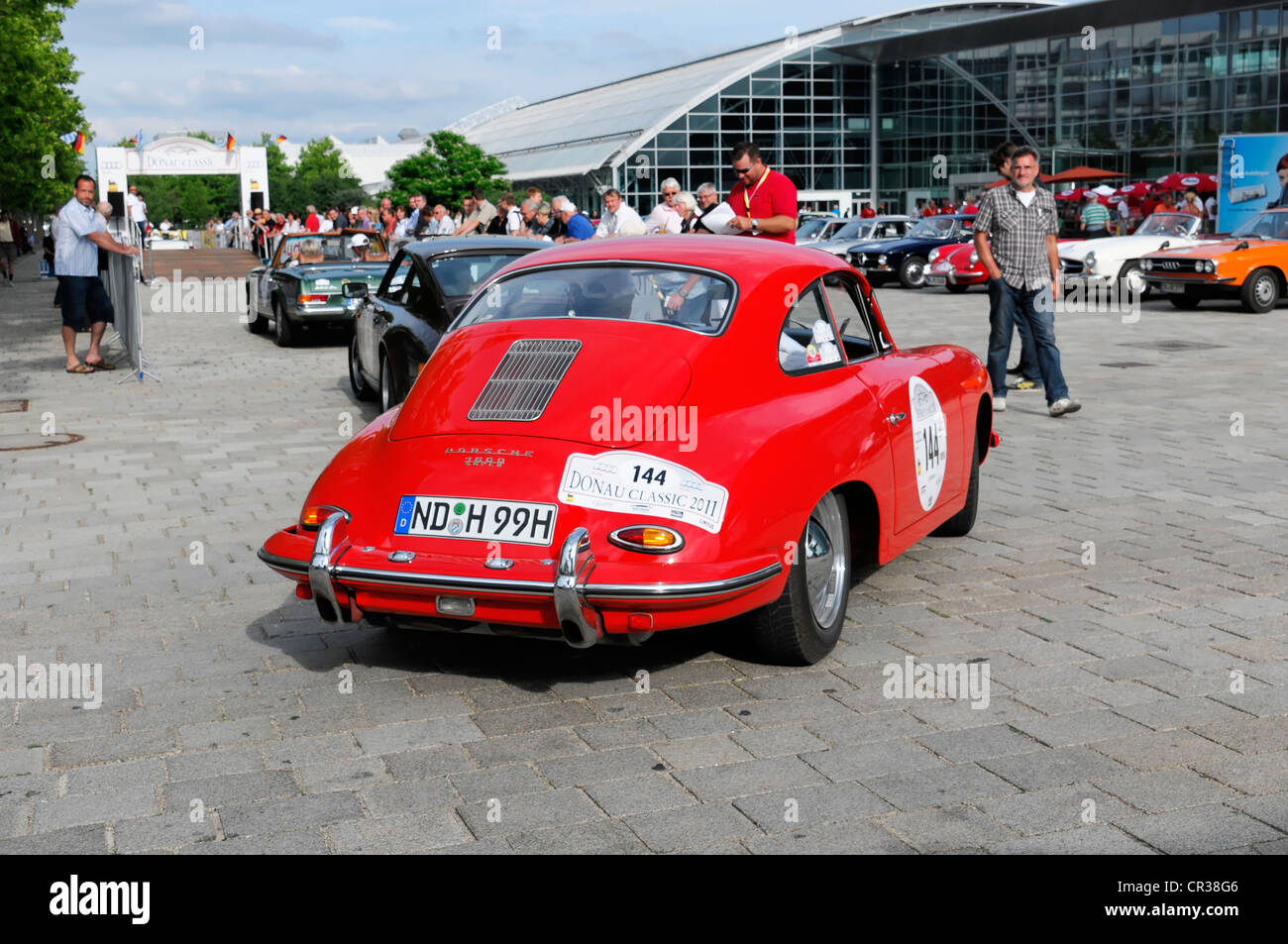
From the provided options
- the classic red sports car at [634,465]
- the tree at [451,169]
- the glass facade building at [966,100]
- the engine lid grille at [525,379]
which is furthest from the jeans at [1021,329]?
the tree at [451,169]

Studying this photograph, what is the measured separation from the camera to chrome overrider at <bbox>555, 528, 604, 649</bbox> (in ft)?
14.2

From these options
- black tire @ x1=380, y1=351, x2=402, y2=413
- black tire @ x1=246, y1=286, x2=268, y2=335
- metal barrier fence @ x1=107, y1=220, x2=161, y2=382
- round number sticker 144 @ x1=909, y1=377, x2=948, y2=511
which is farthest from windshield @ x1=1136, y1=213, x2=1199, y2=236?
round number sticker 144 @ x1=909, y1=377, x2=948, y2=511

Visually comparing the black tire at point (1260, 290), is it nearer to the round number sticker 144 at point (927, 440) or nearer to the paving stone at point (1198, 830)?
the round number sticker 144 at point (927, 440)

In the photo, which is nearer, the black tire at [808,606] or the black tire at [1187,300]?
the black tire at [808,606]

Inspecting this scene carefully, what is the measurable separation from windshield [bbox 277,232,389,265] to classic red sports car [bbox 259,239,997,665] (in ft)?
45.9

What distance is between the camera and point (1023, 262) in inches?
436

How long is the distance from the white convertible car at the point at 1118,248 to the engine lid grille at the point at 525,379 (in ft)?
68.1

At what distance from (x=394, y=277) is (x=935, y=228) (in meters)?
21.5

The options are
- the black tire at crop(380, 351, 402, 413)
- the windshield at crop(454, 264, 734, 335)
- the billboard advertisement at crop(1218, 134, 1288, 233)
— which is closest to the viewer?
the windshield at crop(454, 264, 734, 335)

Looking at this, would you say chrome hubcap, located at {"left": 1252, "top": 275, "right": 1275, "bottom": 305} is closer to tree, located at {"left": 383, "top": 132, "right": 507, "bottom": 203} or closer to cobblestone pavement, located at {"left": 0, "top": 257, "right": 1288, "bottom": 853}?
cobblestone pavement, located at {"left": 0, "top": 257, "right": 1288, "bottom": 853}

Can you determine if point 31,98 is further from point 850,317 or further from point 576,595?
point 576,595

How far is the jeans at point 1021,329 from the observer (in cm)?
1095
